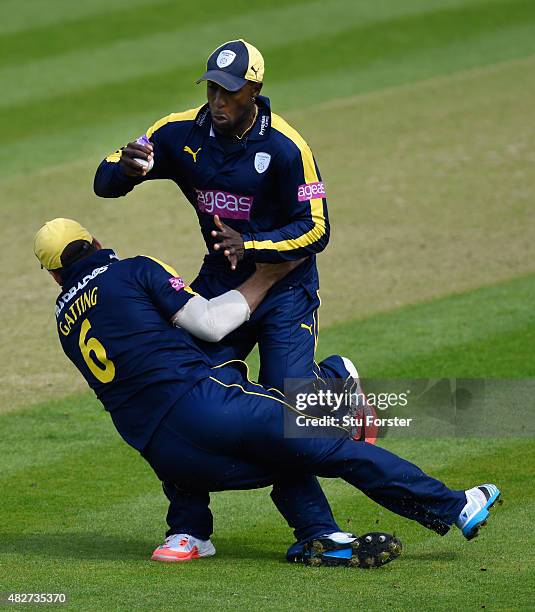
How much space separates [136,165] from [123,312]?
0.91 meters

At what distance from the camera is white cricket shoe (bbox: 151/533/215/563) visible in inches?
256

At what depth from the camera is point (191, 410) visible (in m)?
6.14

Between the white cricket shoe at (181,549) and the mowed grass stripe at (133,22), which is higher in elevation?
the mowed grass stripe at (133,22)

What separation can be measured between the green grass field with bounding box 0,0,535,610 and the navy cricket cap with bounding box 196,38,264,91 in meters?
2.38

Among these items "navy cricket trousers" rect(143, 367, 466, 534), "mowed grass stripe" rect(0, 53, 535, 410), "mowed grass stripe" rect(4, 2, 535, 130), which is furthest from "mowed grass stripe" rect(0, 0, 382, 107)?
"navy cricket trousers" rect(143, 367, 466, 534)

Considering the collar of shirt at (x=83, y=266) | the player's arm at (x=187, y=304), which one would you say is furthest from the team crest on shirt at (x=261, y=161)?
the collar of shirt at (x=83, y=266)

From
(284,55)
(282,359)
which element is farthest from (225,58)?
(284,55)

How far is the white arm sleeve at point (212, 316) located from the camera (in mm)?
6371

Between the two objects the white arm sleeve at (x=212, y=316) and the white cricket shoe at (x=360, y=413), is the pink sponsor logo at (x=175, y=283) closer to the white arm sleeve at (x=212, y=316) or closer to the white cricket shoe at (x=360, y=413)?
the white arm sleeve at (x=212, y=316)

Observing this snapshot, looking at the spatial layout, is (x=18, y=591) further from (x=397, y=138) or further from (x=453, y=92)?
(x=453, y=92)

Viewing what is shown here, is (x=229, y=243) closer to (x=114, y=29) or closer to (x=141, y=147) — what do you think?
(x=141, y=147)

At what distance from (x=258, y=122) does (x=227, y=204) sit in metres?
0.46

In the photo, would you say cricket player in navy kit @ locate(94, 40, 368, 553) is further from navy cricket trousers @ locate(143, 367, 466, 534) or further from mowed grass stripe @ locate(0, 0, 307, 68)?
mowed grass stripe @ locate(0, 0, 307, 68)

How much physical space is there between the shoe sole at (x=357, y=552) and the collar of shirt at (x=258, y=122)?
2131mm
